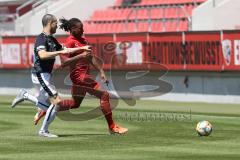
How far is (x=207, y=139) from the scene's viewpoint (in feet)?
48.6

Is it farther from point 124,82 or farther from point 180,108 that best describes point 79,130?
point 124,82

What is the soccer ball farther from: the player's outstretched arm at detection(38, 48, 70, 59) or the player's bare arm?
the player's outstretched arm at detection(38, 48, 70, 59)

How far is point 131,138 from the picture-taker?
49.4ft

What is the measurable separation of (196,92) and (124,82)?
11.1 feet

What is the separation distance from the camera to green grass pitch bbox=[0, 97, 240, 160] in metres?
12.6

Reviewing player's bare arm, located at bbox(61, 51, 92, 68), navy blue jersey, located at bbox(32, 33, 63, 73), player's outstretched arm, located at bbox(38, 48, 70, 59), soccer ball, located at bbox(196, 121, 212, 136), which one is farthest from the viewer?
soccer ball, located at bbox(196, 121, 212, 136)

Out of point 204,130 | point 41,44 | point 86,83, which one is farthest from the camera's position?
point 86,83

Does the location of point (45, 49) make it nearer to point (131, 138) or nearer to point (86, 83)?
point (86, 83)

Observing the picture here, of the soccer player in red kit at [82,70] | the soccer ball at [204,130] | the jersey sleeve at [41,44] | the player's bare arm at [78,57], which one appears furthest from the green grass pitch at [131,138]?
the jersey sleeve at [41,44]

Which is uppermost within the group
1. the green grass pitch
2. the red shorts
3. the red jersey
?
the red jersey

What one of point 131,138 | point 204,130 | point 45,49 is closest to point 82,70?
point 45,49

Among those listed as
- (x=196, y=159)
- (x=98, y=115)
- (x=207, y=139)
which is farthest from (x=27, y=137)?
(x=98, y=115)

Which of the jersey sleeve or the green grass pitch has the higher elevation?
the jersey sleeve

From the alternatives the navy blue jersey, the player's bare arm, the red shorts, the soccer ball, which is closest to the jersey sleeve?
the navy blue jersey
